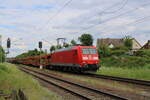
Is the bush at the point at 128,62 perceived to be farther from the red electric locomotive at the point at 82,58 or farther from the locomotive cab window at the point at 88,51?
the red electric locomotive at the point at 82,58

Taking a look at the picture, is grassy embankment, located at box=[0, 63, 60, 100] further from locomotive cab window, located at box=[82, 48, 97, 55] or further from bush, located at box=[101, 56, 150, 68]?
bush, located at box=[101, 56, 150, 68]

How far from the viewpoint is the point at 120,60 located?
138ft

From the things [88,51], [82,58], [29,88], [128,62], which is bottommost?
[29,88]

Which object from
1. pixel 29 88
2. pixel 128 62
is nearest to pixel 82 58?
pixel 29 88

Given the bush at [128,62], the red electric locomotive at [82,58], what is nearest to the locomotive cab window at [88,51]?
the red electric locomotive at [82,58]

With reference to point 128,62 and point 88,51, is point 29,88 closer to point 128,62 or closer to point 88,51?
point 88,51

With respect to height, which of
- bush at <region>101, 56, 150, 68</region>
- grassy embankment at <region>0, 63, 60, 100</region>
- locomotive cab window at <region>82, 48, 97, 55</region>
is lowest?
grassy embankment at <region>0, 63, 60, 100</region>

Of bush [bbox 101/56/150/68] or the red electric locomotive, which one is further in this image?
bush [bbox 101/56/150/68]

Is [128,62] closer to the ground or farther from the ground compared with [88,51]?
closer to the ground

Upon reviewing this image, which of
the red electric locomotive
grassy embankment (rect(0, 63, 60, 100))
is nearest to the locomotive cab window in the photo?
the red electric locomotive

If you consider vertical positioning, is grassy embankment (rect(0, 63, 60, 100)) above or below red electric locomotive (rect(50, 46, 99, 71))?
below

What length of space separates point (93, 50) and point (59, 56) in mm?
6654

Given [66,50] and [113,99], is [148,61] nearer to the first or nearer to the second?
[66,50]

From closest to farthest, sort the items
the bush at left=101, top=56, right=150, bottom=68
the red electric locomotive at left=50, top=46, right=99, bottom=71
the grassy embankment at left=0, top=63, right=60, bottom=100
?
the grassy embankment at left=0, top=63, right=60, bottom=100 < the red electric locomotive at left=50, top=46, right=99, bottom=71 < the bush at left=101, top=56, right=150, bottom=68
